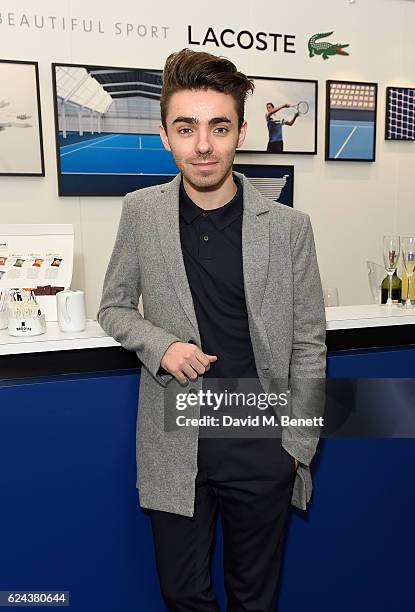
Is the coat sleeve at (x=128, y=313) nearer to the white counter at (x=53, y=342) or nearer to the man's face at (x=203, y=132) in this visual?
the white counter at (x=53, y=342)

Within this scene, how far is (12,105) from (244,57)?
1497mm

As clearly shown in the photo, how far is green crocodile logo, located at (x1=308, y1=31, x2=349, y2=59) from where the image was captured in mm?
3973

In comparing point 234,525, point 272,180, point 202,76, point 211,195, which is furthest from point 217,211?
point 272,180

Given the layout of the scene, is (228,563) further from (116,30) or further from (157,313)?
(116,30)

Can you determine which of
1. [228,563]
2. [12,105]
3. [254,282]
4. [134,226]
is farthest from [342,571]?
[12,105]

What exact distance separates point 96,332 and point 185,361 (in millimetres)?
383

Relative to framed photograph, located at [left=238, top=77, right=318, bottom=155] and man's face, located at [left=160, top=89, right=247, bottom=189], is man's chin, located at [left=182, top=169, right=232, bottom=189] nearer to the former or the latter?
man's face, located at [left=160, top=89, right=247, bottom=189]

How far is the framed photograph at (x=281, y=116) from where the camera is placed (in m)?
3.85

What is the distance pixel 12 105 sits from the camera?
336 cm

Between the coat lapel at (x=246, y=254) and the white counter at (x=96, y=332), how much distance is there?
0.31 metres

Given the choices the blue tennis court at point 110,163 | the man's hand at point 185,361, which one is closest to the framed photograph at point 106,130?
the blue tennis court at point 110,163

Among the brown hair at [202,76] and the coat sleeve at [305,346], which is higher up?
the brown hair at [202,76]

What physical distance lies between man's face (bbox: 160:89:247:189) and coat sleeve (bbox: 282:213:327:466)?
0.26 m

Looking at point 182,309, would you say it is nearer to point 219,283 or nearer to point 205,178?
point 219,283
